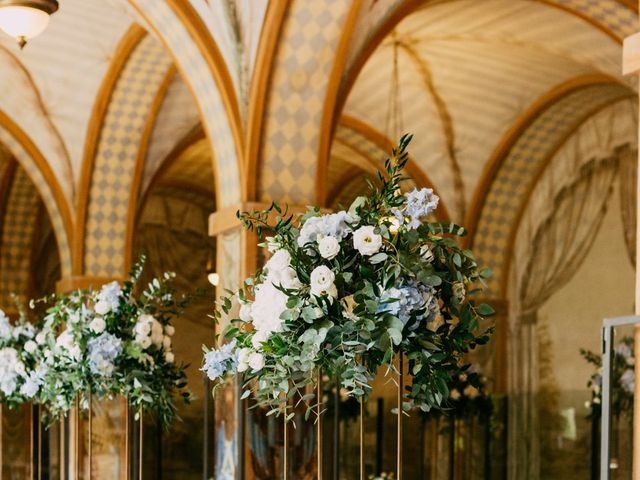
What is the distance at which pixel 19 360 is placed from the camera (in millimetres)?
6395

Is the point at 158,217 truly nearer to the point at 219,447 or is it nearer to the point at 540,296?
the point at 540,296

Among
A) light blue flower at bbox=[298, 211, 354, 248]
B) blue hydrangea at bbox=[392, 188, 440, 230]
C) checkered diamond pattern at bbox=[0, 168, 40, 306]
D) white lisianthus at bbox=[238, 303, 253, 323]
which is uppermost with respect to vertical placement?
checkered diamond pattern at bbox=[0, 168, 40, 306]

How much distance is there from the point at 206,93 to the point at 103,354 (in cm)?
268

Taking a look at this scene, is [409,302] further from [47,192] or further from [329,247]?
[47,192]

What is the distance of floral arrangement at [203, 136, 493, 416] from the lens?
312 centimetres

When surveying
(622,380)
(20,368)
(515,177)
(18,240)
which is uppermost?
(515,177)

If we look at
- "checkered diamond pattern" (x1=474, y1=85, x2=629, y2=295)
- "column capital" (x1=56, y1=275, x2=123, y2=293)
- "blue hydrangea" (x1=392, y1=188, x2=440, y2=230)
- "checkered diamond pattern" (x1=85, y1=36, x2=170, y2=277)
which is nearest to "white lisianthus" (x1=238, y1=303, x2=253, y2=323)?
"blue hydrangea" (x1=392, y1=188, x2=440, y2=230)

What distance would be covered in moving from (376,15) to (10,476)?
30.7 feet

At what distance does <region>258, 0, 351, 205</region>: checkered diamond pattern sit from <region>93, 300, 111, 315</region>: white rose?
1932 mm

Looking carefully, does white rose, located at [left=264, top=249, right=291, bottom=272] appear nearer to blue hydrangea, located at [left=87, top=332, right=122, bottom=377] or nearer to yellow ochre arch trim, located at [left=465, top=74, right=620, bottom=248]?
blue hydrangea, located at [left=87, top=332, right=122, bottom=377]

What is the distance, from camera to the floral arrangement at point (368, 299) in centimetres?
312

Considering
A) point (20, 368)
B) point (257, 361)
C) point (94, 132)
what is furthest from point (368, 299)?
→ point (94, 132)

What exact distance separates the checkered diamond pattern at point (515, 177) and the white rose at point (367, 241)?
9.04 metres

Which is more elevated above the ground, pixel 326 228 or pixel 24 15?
pixel 24 15
